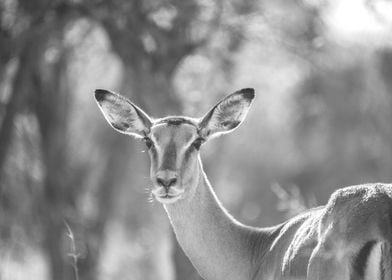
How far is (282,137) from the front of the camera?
139ft

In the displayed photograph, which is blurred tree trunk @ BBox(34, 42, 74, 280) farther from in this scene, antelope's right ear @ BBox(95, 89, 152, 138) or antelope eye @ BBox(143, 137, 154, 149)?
antelope eye @ BBox(143, 137, 154, 149)

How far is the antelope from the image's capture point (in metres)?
7.61

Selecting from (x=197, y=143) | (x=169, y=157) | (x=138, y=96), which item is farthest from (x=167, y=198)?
(x=138, y=96)

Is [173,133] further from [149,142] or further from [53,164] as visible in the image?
[53,164]

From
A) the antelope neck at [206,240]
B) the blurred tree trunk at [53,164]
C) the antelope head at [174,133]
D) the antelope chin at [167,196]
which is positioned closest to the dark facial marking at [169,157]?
the antelope head at [174,133]

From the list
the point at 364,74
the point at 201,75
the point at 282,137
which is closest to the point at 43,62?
the point at 201,75

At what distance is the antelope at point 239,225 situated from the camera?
7.61 m

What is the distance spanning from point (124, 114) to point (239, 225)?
188 cm

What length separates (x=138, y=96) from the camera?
671 inches

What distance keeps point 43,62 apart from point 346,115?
650 inches

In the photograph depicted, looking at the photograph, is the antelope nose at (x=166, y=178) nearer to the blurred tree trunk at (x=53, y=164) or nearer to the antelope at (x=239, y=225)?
the antelope at (x=239, y=225)

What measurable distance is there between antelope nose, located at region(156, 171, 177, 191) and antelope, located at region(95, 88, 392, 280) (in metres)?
0.01

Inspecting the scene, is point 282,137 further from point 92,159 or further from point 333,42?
point 333,42

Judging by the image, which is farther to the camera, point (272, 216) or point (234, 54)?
point (272, 216)
